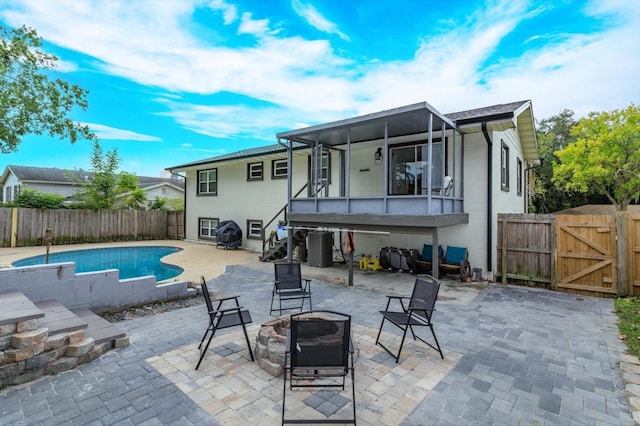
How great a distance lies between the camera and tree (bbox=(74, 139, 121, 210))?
55.5 feet

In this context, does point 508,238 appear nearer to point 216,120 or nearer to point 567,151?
point 567,151

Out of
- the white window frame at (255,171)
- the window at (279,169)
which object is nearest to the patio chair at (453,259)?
the window at (279,169)

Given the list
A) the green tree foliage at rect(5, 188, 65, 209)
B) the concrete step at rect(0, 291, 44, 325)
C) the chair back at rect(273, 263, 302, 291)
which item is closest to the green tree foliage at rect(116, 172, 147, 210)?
the green tree foliage at rect(5, 188, 65, 209)

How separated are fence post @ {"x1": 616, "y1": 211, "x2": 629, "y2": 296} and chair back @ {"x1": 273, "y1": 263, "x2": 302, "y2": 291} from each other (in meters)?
6.86

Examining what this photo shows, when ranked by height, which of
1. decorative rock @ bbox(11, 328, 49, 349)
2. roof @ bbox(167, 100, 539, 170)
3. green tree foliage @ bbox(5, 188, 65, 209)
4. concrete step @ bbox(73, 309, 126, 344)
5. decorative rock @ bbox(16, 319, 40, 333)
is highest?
roof @ bbox(167, 100, 539, 170)

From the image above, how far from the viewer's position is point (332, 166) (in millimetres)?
11773

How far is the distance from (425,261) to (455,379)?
5819 millimetres

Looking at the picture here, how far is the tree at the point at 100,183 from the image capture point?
16913mm

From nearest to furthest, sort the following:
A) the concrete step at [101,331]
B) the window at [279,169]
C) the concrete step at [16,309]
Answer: the concrete step at [16,309], the concrete step at [101,331], the window at [279,169]

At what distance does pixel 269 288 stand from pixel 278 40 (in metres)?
8.99

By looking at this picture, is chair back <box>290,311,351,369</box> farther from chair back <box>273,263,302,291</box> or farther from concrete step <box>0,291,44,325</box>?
concrete step <box>0,291,44,325</box>

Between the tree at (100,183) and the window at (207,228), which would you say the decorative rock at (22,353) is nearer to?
the window at (207,228)

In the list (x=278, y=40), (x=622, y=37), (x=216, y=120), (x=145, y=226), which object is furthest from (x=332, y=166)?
(x=216, y=120)

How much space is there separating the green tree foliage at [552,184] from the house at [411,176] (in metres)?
11.9
